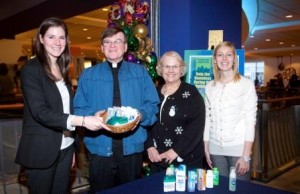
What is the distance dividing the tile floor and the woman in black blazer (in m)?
2.20

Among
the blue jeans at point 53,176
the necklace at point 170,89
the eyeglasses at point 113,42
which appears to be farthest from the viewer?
the necklace at point 170,89

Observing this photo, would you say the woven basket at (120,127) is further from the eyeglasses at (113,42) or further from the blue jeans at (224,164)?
the blue jeans at (224,164)

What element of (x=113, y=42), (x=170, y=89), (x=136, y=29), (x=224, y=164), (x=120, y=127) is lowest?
(x=224, y=164)

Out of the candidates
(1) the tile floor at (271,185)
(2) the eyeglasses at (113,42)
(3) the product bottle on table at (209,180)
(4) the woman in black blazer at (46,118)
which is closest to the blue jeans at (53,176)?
(4) the woman in black blazer at (46,118)

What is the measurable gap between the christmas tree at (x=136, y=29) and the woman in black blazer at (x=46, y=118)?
118 cm

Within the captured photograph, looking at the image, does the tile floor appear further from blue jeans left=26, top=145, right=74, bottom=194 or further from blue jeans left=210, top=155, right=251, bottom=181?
blue jeans left=26, top=145, right=74, bottom=194

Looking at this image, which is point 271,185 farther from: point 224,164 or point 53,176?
point 53,176

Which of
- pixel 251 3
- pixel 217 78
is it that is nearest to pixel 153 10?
pixel 217 78

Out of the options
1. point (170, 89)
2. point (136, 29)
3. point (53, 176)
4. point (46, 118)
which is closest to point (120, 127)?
point (46, 118)

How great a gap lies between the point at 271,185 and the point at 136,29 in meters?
2.90

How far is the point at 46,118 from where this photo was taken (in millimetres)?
1884

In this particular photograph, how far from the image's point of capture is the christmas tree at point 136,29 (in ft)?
10.6

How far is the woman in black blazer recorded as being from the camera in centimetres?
192

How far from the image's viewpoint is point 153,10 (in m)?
3.60
